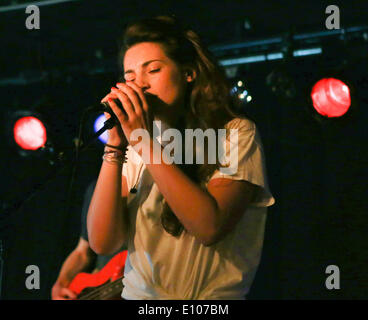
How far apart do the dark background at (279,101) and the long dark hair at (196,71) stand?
121 centimetres

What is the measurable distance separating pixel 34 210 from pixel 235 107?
299 cm

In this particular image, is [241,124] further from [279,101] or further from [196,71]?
[279,101]

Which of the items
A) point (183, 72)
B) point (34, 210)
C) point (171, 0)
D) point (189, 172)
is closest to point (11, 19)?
point (171, 0)

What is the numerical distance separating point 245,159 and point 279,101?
2161 mm

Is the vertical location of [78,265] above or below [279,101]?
below

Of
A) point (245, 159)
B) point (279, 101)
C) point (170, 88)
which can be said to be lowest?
point (245, 159)

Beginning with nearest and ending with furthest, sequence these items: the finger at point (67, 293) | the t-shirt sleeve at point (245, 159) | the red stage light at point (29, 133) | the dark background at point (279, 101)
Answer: the t-shirt sleeve at point (245, 159)
the finger at point (67, 293)
the dark background at point (279, 101)
the red stage light at point (29, 133)

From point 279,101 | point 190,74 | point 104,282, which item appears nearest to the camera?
point 190,74

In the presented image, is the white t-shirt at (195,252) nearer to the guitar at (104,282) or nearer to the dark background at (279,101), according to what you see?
the guitar at (104,282)

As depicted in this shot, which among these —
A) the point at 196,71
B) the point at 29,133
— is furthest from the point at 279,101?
the point at 196,71

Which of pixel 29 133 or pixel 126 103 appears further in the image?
pixel 29 133

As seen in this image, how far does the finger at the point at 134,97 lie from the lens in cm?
145

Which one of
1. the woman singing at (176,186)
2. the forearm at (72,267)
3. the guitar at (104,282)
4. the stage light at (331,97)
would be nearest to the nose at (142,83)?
the woman singing at (176,186)

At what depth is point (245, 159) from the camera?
1.54m
